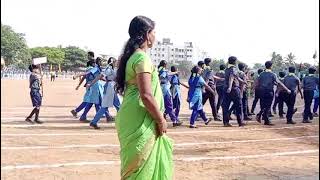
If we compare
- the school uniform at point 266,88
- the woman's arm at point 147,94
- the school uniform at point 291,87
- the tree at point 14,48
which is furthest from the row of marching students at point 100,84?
the tree at point 14,48

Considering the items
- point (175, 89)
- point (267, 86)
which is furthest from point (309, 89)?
point (175, 89)

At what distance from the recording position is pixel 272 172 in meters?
5.87

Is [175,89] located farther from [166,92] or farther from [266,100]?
[266,100]

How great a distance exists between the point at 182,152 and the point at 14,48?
87.5 m

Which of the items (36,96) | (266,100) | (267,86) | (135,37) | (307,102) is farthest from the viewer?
(307,102)

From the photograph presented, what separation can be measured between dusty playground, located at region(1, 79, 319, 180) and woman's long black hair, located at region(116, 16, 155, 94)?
88.9 inches

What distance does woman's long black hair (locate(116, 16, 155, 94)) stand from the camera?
10.9 feet

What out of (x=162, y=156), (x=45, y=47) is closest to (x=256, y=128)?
(x=162, y=156)

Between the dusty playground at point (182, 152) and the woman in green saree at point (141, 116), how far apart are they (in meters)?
2.12

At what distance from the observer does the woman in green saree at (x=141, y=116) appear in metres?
3.17

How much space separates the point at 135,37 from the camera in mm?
3361

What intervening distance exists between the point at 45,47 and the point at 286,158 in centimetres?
10400

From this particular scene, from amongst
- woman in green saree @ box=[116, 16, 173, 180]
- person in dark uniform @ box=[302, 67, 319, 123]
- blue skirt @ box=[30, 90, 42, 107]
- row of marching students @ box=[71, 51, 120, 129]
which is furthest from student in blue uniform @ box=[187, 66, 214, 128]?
woman in green saree @ box=[116, 16, 173, 180]

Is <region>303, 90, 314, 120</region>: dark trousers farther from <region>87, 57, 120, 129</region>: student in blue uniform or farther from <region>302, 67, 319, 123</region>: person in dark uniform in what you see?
<region>87, 57, 120, 129</region>: student in blue uniform
